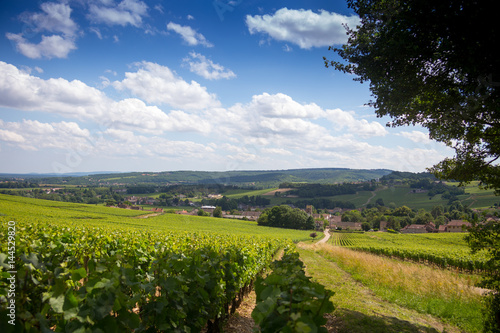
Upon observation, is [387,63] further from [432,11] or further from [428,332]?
[428,332]

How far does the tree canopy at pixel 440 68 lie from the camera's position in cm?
586

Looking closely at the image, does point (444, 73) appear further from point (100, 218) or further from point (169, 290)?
point (100, 218)

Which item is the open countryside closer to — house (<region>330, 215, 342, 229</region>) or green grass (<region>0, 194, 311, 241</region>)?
green grass (<region>0, 194, 311, 241</region>)

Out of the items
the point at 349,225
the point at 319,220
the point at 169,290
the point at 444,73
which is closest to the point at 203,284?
the point at 169,290

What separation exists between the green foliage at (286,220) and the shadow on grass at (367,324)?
278 ft

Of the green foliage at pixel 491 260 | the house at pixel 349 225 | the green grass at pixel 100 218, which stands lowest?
the house at pixel 349 225

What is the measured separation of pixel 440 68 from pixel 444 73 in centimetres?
22

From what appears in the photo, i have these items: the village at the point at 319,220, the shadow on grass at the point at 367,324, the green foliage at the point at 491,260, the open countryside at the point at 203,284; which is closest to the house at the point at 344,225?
the village at the point at 319,220

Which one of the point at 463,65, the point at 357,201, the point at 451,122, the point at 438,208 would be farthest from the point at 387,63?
the point at 357,201

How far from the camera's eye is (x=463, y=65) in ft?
19.3

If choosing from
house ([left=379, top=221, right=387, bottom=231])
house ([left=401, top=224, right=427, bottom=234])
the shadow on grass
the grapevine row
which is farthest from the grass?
house ([left=379, top=221, right=387, bottom=231])

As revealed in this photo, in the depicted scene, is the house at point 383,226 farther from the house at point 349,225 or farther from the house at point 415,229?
the house at point 349,225

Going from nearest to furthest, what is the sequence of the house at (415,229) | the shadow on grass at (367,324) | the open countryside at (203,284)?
the open countryside at (203,284) < the shadow on grass at (367,324) < the house at (415,229)

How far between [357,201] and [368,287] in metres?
145
